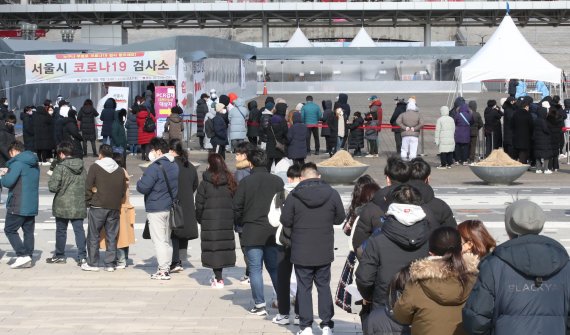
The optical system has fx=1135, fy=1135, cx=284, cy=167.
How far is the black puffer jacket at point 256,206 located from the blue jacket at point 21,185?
12.0ft

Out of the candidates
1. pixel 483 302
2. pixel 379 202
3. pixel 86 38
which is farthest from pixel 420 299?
pixel 86 38

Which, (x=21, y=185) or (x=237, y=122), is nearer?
(x=21, y=185)

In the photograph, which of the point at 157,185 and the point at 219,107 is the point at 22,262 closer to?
the point at 157,185

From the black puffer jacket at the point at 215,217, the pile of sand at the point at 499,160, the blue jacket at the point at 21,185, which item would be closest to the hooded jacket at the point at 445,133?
the pile of sand at the point at 499,160

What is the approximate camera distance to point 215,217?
11.1m

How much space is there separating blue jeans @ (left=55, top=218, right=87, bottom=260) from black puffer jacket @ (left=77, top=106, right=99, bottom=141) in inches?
564

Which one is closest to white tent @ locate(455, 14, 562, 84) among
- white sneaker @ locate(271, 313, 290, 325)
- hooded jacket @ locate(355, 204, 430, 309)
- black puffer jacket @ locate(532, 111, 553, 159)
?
black puffer jacket @ locate(532, 111, 553, 159)

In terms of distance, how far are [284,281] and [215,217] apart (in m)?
1.52

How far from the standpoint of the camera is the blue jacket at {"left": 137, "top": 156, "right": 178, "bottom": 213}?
1200cm

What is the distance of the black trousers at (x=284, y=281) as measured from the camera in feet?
31.8

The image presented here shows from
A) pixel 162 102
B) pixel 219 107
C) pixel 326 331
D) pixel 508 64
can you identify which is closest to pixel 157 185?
pixel 326 331

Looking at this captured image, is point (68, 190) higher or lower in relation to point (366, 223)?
lower

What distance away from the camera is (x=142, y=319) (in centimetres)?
1029

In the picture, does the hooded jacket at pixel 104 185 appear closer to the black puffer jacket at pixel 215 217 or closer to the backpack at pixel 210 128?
the black puffer jacket at pixel 215 217
